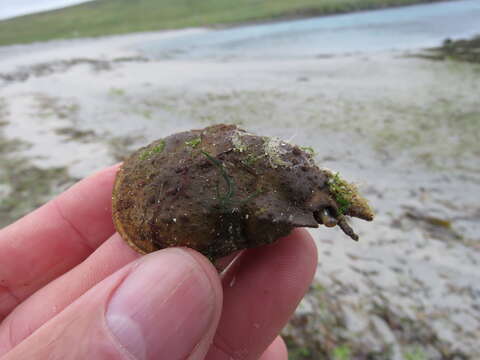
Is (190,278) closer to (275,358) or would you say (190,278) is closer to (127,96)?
(275,358)

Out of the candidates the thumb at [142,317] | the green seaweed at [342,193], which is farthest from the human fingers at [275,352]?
the green seaweed at [342,193]

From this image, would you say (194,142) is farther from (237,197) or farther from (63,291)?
(63,291)

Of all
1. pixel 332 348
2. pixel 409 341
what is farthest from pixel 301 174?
pixel 409 341

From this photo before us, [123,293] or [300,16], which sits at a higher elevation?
[123,293]

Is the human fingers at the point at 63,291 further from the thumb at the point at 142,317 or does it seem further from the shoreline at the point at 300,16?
the shoreline at the point at 300,16

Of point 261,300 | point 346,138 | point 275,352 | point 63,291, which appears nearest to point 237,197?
point 261,300
